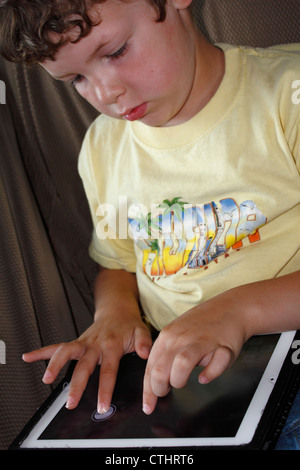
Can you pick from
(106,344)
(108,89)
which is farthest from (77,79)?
(106,344)

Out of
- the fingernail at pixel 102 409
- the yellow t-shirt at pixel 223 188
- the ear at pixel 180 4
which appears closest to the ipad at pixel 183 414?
the fingernail at pixel 102 409

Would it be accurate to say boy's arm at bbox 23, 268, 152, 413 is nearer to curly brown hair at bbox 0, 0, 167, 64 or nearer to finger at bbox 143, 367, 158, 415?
finger at bbox 143, 367, 158, 415

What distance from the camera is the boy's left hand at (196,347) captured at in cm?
54

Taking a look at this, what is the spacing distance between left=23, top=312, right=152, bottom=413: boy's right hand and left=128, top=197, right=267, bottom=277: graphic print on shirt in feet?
0.30

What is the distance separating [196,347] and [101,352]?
0.19 meters

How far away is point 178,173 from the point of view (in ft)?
2.52

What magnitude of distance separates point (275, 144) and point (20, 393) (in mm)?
482

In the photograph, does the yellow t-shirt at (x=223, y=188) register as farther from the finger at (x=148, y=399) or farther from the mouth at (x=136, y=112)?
the finger at (x=148, y=399)

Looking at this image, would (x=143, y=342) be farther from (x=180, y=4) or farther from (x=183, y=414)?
(x=180, y=4)

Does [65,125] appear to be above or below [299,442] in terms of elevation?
above

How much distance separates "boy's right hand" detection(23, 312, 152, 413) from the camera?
24.9 inches
